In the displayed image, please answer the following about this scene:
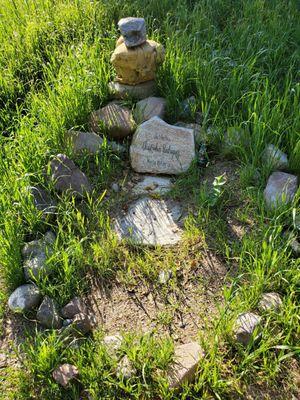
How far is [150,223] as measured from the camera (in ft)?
10.1

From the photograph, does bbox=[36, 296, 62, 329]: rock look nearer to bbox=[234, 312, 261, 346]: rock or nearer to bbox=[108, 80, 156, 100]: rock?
bbox=[234, 312, 261, 346]: rock

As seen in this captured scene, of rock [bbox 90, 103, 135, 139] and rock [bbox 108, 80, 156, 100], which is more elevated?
rock [bbox 108, 80, 156, 100]

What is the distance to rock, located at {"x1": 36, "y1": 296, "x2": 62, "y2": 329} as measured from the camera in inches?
101

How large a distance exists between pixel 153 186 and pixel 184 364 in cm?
129

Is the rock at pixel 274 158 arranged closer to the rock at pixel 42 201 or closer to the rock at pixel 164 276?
the rock at pixel 164 276

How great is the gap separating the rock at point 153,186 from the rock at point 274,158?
24.9 inches

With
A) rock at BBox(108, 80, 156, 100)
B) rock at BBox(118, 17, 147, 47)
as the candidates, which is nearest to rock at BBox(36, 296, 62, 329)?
rock at BBox(108, 80, 156, 100)

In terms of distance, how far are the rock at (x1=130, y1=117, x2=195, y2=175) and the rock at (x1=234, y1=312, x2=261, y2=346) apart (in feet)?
3.81

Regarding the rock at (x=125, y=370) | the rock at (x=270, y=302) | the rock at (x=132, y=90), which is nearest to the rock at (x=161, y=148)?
the rock at (x=132, y=90)

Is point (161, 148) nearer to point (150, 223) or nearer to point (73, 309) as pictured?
point (150, 223)

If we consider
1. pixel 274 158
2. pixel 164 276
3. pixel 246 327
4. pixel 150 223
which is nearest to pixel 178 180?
pixel 150 223

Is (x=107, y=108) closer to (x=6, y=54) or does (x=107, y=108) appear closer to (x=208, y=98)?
(x=208, y=98)

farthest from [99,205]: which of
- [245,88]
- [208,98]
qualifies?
[245,88]

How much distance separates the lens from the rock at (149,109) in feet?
11.6
